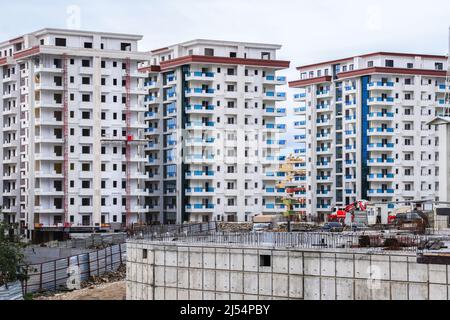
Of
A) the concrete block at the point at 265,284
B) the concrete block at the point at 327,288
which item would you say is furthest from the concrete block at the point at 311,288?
the concrete block at the point at 265,284

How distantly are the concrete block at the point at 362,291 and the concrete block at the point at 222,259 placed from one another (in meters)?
5.20

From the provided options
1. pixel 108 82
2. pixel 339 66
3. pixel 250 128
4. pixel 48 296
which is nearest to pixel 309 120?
pixel 339 66

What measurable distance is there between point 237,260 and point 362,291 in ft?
16.5

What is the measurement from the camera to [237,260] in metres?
32.4

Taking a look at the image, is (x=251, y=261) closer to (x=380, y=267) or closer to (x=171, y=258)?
(x=171, y=258)

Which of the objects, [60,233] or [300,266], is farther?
[60,233]

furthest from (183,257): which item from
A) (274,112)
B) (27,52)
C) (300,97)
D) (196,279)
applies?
(300,97)

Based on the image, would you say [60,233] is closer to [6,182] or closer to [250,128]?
[6,182]

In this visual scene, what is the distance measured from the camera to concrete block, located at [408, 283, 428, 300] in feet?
90.4

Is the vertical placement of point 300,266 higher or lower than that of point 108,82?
lower

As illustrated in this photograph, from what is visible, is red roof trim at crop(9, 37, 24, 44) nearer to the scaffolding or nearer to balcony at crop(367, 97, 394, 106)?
the scaffolding

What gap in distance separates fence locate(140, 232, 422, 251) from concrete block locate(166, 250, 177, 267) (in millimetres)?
713
